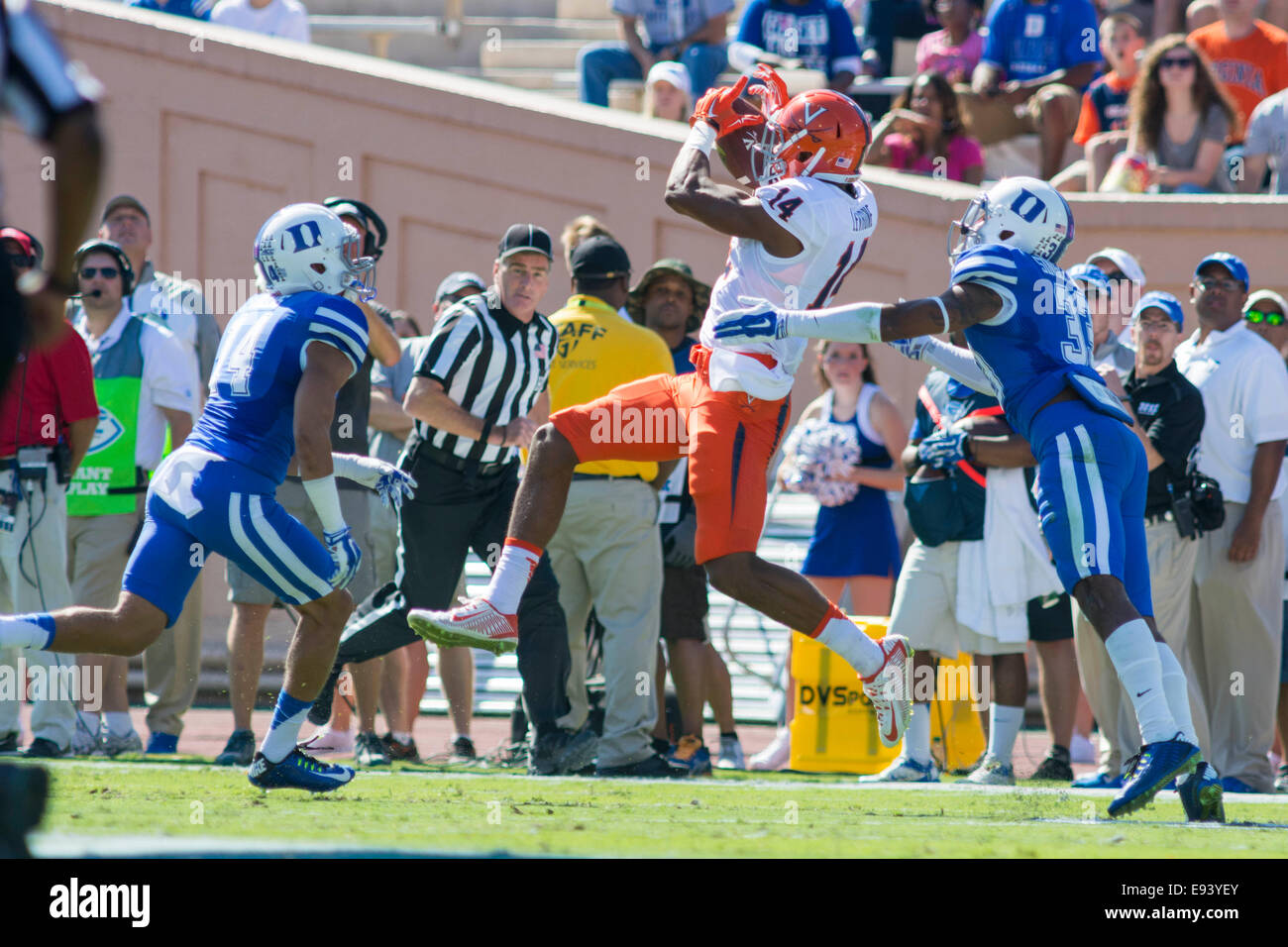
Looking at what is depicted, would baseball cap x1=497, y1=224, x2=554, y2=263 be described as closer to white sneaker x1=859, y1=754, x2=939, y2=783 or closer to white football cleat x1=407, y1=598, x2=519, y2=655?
white football cleat x1=407, y1=598, x2=519, y2=655

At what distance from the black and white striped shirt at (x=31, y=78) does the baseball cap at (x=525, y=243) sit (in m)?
4.25

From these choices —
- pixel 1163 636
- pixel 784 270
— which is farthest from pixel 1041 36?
pixel 784 270

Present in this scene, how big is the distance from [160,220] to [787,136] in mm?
7129

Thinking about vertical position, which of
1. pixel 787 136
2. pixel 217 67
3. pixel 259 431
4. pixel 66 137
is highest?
pixel 217 67

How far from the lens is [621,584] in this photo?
7422 mm

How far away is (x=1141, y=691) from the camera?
5.45m

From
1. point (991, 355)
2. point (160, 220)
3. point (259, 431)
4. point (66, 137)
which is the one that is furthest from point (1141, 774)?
point (160, 220)

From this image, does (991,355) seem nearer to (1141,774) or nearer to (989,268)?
(989,268)

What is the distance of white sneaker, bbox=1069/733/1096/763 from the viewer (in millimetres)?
8836

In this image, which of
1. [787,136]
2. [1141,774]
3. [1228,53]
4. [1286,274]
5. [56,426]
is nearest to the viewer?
[1141,774]

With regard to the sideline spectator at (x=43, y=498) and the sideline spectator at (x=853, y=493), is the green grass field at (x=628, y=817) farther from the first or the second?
the sideline spectator at (x=853, y=493)

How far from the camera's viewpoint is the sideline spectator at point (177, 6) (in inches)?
511

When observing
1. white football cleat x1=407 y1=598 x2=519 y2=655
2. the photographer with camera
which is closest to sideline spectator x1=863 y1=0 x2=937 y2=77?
the photographer with camera
